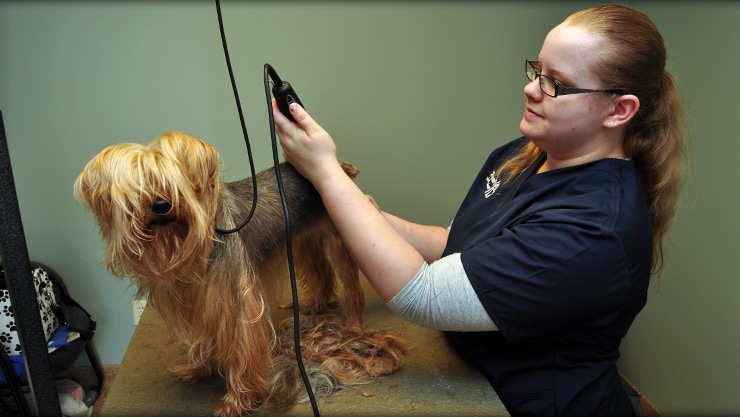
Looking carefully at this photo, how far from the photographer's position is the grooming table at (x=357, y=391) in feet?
3.36

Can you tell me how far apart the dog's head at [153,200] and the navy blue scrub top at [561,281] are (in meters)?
0.45

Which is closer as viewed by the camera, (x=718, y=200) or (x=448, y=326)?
(x=448, y=326)

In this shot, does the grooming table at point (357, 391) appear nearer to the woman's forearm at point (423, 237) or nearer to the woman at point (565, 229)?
the woman at point (565, 229)

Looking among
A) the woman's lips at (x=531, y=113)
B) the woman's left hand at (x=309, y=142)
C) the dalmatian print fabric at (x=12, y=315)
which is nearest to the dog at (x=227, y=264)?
the woman's left hand at (x=309, y=142)

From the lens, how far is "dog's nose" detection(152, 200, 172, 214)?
0.84 metres

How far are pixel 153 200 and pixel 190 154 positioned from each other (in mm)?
89

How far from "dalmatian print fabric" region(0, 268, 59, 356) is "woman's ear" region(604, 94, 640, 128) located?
1693 mm

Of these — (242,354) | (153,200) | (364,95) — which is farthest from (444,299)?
(364,95)

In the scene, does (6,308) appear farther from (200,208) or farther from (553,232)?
(553,232)

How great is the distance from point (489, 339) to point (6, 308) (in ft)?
5.00

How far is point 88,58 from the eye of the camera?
170 cm

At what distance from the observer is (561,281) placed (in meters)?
0.90

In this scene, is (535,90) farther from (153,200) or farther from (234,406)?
(234,406)

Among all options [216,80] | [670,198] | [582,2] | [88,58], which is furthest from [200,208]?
[582,2]
